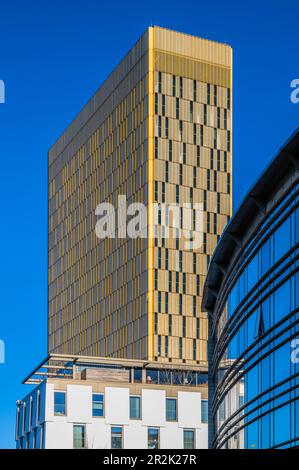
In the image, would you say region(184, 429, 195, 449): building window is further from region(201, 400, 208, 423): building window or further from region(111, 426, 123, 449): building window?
region(111, 426, 123, 449): building window

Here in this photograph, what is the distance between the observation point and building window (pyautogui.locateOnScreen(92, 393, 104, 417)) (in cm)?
9988

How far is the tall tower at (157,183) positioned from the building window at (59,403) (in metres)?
43.9

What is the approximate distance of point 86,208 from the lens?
561 ft

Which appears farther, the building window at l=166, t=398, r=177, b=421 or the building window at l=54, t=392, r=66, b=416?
the building window at l=166, t=398, r=177, b=421

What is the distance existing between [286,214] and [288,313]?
11.5ft

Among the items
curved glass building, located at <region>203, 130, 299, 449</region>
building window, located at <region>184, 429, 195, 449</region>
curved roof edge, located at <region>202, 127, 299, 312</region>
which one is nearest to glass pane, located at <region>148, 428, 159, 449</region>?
building window, located at <region>184, 429, 195, 449</region>

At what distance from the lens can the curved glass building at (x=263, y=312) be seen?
35938mm

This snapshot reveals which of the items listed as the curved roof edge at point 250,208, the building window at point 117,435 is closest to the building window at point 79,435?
the building window at point 117,435

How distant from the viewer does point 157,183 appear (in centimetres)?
14900

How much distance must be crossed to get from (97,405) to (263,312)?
61.7m

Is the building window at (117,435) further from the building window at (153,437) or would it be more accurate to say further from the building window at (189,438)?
the building window at (189,438)

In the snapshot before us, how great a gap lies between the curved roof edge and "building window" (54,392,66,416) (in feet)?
148
